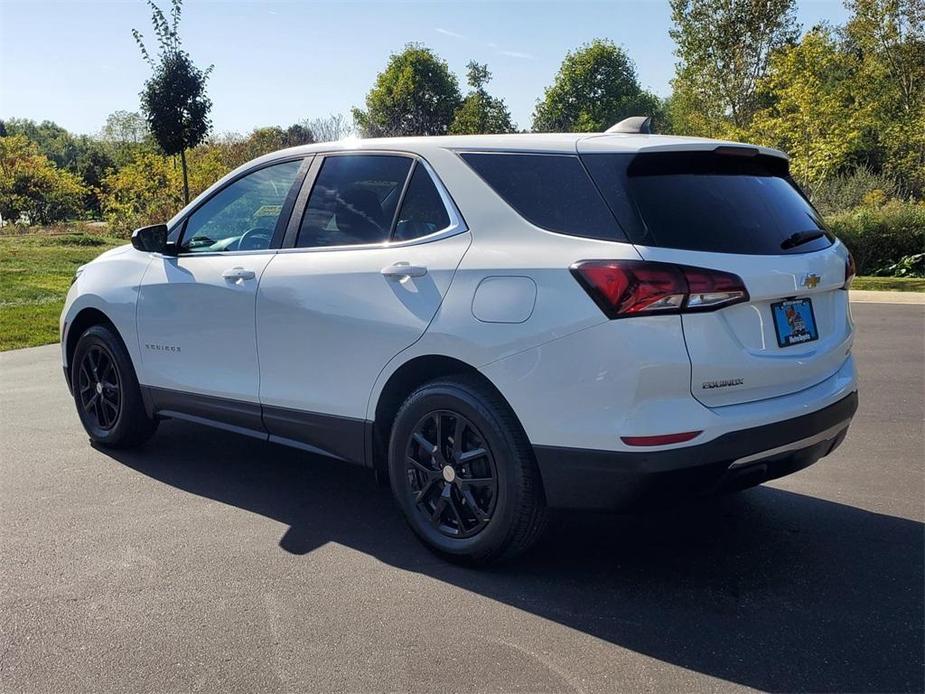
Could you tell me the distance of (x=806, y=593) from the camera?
135 inches

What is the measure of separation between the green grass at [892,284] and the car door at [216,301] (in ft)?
48.8

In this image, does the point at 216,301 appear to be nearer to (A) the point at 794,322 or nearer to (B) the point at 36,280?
(A) the point at 794,322

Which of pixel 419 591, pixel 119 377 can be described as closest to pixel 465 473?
pixel 419 591

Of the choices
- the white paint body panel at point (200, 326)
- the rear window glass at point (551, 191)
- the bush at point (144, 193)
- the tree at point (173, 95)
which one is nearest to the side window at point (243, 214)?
the white paint body panel at point (200, 326)

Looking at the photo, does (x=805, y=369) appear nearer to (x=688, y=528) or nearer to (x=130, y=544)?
(x=688, y=528)

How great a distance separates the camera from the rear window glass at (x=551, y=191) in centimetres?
335

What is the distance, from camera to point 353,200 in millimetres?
4273

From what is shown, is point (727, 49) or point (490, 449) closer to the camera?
point (490, 449)

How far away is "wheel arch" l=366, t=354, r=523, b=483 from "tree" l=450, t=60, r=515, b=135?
71.7 metres

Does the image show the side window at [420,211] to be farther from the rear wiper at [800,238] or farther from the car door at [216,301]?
the rear wiper at [800,238]

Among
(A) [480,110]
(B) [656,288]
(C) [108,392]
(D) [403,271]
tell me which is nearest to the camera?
(B) [656,288]

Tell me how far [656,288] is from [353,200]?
1764 mm

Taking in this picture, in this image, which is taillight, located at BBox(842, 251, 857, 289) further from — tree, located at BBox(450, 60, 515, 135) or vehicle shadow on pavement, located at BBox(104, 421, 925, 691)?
tree, located at BBox(450, 60, 515, 135)

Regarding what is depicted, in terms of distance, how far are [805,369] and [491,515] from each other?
140cm
